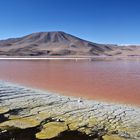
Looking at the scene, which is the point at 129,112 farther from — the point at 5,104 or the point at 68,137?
the point at 5,104

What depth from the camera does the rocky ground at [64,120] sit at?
6586 mm

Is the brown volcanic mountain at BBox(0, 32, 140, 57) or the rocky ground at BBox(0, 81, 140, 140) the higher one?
the brown volcanic mountain at BBox(0, 32, 140, 57)

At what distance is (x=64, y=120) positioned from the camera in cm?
767

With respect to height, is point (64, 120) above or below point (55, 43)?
below

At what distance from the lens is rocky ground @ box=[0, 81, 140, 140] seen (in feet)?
21.6

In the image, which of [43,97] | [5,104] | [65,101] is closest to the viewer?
[5,104]

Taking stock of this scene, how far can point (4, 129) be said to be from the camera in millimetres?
6906

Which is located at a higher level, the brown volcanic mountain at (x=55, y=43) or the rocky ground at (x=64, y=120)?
the brown volcanic mountain at (x=55, y=43)

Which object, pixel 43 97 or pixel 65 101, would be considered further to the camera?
pixel 43 97

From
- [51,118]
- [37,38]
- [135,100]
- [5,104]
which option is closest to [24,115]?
[51,118]

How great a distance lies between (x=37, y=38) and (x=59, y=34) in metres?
16.0

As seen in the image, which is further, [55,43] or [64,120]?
[55,43]

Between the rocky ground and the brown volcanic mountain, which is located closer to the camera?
the rocky ground

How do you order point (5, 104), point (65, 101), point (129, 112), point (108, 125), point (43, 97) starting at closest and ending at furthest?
point (108, 125) → point (129, 112) → point (5, 104) → point (65, 101) → point (43, 97)
